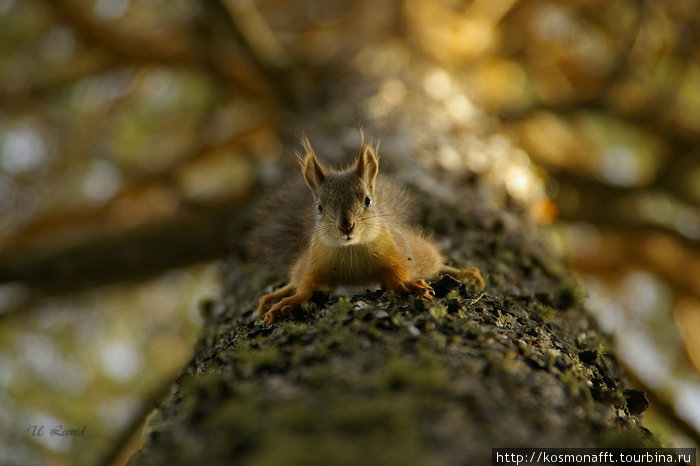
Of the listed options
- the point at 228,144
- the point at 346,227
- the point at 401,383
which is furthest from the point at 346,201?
the point at 228,144

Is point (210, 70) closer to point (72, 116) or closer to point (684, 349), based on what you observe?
point (72, 116)

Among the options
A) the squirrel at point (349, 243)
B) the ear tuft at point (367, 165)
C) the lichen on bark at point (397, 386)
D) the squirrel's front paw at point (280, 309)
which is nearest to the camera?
the lichen on bark at point (397, 386)

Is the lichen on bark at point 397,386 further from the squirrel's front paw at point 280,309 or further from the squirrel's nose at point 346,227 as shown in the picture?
the squirrel's nose at point 346,227

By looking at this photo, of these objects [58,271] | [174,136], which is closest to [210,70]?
[174,136]

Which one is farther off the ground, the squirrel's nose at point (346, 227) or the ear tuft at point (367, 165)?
the ear tuft at point (367, 165)

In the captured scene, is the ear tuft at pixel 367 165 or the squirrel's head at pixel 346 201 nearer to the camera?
the squirrel's head at pixel 346 201

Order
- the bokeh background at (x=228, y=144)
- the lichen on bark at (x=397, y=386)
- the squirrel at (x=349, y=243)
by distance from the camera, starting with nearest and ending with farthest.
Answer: the lichen on bark at (x=397, y=386) < the squirrel at (x=349, y=243) < the bokeh background at (x=228, y=144)

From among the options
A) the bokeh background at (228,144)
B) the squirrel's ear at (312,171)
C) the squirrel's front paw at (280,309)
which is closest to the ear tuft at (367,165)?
the squirrel's ear at (312,171)
